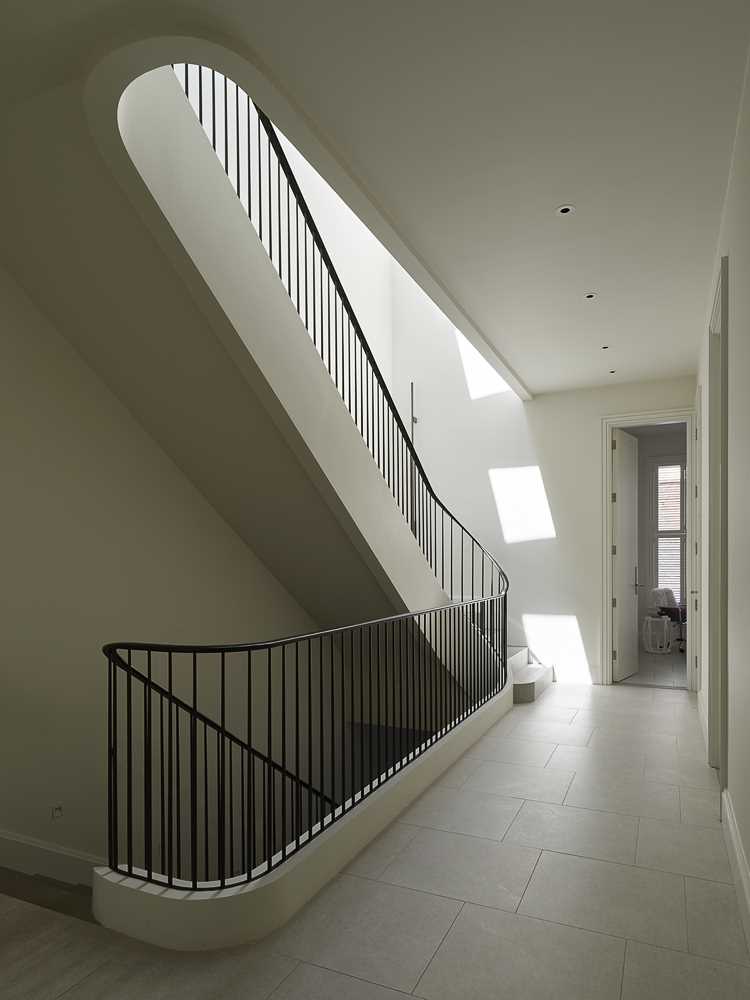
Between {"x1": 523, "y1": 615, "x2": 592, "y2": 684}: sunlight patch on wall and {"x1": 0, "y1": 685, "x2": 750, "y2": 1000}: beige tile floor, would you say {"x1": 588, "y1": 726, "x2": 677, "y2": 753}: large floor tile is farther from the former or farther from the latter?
{"x1": 523, "y1": 615, "x2": 592, "y2": 684}: sunlight patch on wall

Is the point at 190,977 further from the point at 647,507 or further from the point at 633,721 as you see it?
the point at 647,507

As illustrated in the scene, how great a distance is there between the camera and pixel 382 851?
3.08m

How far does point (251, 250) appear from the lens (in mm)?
3150

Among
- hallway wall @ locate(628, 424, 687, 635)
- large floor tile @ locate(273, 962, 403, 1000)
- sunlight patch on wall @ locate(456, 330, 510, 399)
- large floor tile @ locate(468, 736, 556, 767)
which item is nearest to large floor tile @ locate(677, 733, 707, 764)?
large floor tile @ locate(468, 736, 556, 767)

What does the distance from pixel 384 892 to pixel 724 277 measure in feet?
10.1

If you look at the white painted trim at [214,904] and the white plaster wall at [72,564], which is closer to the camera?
the white painted trim at [214,904]

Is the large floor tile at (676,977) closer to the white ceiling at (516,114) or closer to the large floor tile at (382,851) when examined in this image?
the large floor tile at (382,851)

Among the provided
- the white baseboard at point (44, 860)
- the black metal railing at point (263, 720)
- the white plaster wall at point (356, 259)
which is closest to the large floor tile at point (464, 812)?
the black metal railing at point (263, 720)

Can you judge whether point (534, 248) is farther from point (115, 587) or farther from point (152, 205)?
point (115, 587)

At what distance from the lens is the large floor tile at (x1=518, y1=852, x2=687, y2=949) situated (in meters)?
2.46

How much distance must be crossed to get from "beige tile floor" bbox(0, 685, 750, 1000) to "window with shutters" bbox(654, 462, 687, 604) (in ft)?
19.2

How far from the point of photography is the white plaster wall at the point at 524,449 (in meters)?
6.84

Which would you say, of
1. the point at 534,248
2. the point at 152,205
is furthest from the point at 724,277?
the point at 152,205

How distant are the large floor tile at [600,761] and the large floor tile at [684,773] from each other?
7 cm
